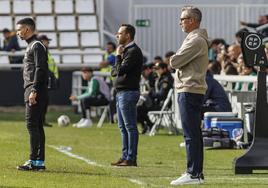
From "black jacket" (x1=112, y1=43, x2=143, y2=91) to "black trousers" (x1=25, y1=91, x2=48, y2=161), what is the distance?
1295 mm

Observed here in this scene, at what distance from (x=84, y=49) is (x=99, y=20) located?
0.96m

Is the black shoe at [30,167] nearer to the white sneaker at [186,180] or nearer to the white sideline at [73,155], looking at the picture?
Result: the white sideline at [73,155]

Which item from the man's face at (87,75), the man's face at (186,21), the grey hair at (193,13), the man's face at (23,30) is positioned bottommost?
the man's face at (87,75)

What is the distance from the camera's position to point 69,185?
13000mm

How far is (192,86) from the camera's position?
43.1ft

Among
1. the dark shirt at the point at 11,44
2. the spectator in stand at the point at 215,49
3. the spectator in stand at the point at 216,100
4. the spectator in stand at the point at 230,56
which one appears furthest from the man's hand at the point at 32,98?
the dark shirt at the point at 11,44

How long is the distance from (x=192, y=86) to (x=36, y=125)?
8.55 feet

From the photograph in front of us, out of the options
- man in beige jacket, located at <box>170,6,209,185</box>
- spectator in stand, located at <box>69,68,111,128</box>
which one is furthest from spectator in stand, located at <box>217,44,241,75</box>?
Answer: man in beige jacket, located at <box>170,6,209,185</box>

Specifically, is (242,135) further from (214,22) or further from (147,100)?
(214,22)

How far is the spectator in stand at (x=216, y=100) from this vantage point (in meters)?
20.7

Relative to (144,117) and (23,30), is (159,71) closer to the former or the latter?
(144,117)

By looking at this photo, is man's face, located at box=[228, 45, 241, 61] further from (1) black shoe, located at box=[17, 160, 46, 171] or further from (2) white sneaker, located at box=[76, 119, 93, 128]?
(1) black shoe, located at box=[17, 160, 46, 171]

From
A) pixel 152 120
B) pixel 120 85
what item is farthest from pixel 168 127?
Result: pixel 120 85

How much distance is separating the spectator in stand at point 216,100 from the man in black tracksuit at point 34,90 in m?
6.37
